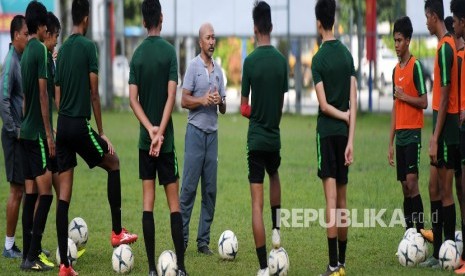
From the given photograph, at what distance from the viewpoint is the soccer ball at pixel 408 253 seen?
1038 centimetres

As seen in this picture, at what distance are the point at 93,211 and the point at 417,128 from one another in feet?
17.6

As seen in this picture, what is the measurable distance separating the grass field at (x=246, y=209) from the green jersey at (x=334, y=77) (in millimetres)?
1548

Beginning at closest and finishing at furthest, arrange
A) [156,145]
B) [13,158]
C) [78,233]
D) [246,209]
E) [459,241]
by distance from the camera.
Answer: [156,145] → [459,241] → [78,233] → [13,158] → [246,209]

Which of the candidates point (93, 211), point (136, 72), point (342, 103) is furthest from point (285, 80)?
point (93, 211)

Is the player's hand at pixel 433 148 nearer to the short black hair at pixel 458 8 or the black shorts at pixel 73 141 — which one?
the short black hair at pixel 458 8

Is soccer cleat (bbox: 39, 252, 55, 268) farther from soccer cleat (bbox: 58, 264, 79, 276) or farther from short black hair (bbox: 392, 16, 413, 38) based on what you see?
short black hair (bbox: 392, 16, 413, 38)

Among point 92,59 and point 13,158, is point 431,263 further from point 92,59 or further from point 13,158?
point 13,158

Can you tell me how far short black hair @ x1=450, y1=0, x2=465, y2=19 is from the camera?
32.1 ft

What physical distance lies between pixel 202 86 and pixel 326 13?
2289 millimetres

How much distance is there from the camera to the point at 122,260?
33.4ft

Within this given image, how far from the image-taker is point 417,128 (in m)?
11.3

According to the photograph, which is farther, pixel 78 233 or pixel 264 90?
pixel 78 233

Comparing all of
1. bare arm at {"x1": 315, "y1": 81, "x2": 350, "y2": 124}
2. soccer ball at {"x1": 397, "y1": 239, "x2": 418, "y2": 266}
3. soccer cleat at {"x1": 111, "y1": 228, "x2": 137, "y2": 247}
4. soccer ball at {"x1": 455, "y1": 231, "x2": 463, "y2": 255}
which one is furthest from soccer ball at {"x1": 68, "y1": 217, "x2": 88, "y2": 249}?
soccer ball at {"x1": 455, "y1": 231, "x2": 463, "y2": 255}

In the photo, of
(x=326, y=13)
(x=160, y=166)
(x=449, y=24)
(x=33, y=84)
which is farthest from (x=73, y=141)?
(x=449, y=24)
